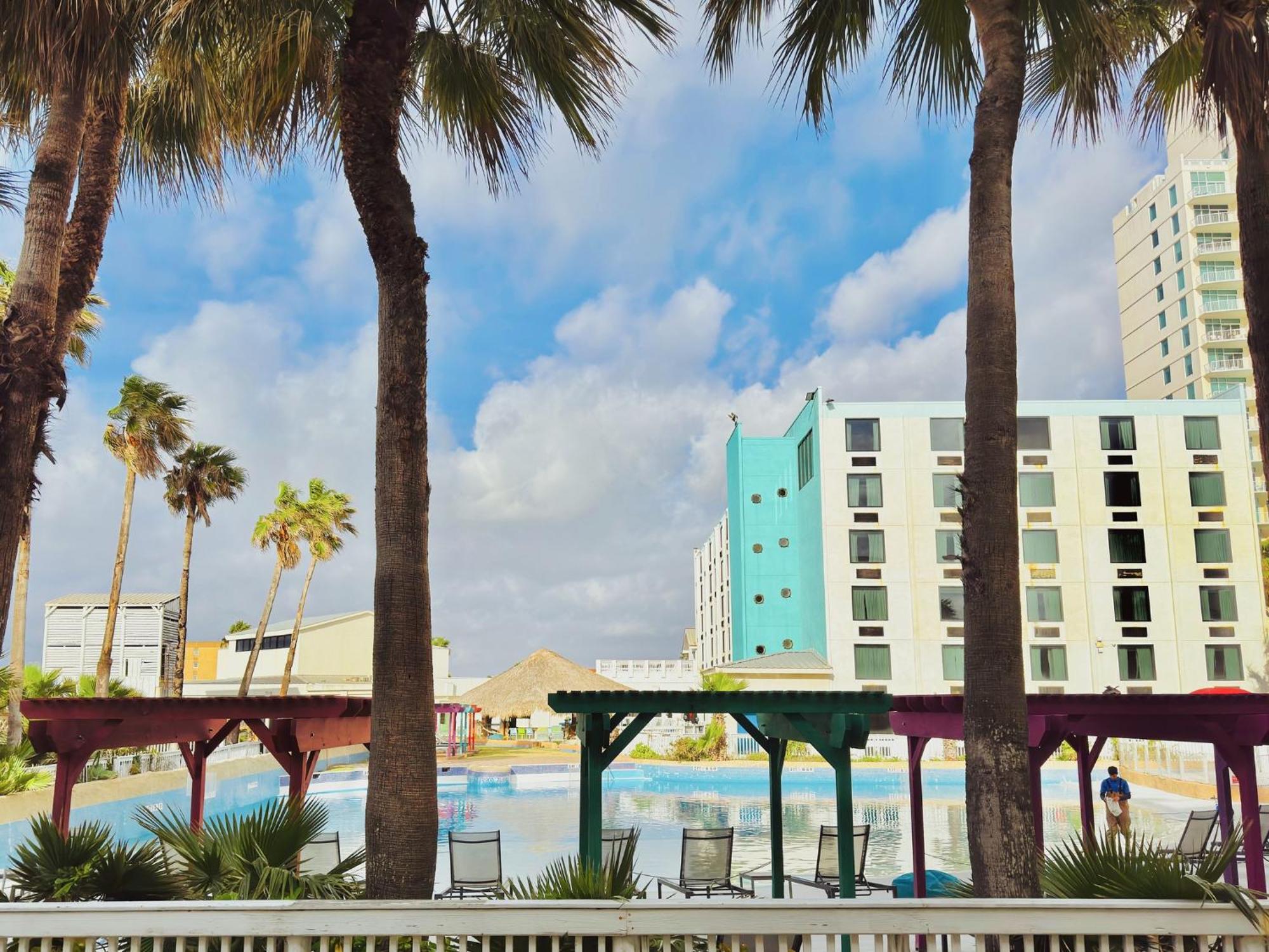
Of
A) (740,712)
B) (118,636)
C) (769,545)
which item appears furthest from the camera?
(118,636)

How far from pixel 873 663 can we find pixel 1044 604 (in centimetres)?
747

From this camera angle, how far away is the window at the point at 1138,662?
43.7 meters

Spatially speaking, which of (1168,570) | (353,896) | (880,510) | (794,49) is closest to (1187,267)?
(1168,570)

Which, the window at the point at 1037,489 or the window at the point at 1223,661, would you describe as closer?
the window at the point at 1223,661

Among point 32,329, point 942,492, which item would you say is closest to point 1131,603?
point 942,492

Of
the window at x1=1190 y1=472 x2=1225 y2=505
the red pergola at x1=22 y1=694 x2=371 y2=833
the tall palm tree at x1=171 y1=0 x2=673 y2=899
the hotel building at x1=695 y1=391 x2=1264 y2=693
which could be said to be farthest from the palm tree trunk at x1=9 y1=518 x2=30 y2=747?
the window at x1=1190 y1=472 x2=1225 y2=505

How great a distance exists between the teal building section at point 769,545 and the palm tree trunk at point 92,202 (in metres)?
41.9

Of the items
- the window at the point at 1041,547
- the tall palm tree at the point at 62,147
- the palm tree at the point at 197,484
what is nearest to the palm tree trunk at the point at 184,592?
the palm tree at the point at 197,484

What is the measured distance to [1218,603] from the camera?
4406 cm

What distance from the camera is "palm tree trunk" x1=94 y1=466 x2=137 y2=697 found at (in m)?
26.6

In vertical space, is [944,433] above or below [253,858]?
above

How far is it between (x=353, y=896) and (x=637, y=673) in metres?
43.2

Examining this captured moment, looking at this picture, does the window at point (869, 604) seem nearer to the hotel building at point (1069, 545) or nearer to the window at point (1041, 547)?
the hotel building at point (1069, 545)

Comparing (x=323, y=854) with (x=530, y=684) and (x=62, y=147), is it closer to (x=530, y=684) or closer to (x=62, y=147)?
(x=62, y=147)
